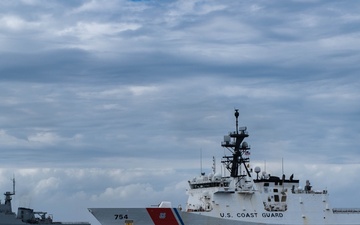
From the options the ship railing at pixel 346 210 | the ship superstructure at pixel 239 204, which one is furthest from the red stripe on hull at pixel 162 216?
the ship railing at pixel 346 210

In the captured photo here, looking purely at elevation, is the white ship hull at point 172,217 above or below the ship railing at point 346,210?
below

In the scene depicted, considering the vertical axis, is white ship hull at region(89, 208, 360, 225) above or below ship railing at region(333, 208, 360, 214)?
below

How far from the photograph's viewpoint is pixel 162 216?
61.1 m

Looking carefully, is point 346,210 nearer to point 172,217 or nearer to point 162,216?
point 172,217

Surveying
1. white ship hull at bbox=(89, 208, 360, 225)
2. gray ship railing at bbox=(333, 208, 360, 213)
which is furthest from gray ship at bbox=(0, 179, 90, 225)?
gray ship railing at bbox=(333, 208, 360, 213)

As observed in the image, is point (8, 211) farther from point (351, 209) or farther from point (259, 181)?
point (351, 209)

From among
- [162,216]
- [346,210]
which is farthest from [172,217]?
[346,210]

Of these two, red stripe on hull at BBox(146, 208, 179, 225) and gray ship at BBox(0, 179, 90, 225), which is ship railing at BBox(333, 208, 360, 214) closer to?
red stripe on hull at BBox(146, 208, 179, 225)

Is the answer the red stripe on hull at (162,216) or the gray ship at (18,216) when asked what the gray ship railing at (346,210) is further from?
the gray ship at (18,216)

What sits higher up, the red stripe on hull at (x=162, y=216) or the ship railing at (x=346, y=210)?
the ship railing at (x=346, y=210)

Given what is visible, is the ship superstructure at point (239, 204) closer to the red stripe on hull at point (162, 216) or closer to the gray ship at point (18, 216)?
the red stripe on hull at point (162, 216)

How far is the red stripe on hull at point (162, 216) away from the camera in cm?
6088

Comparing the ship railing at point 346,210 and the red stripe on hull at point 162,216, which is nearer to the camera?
the red stripe on hull at point 162,216

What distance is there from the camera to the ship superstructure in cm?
6131
